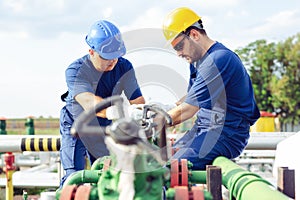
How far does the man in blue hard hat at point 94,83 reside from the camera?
3.89 m

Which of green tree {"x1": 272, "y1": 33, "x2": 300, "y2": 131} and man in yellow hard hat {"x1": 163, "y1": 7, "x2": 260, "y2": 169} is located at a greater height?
green tree {"x1": 272, "y1": 33, "x2": 300, "y2": 131}

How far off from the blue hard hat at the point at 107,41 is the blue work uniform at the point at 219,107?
1.89 feet

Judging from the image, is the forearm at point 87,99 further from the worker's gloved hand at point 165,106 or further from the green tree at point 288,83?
the green tree at point 288,83

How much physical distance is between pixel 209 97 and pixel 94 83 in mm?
990

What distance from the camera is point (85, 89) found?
157 inches

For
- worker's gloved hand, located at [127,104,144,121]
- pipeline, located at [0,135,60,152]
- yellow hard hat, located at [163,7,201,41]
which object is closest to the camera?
worker's gloved hand, located at [127,104,144,121]

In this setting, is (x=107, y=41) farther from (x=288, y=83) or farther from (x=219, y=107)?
(x=288, y=83)

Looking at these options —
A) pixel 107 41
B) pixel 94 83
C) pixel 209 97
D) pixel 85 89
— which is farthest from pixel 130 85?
pixel 209 97

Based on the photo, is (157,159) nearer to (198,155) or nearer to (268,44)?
(198,155)

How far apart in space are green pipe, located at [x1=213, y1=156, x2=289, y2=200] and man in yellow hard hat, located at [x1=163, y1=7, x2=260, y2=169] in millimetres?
704

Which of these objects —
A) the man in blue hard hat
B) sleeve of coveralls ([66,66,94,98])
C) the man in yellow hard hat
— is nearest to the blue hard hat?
the man in blue hard hat

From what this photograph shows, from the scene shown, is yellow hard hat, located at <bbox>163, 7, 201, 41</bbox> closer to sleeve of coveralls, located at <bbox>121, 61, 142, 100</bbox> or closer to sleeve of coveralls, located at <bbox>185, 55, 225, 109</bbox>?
sleeve of coveralls, located at <bbox>185, 55, 225, 109</bbox>

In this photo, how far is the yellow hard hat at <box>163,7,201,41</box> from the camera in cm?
372

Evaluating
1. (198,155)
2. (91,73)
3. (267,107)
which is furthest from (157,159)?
(267,107)
